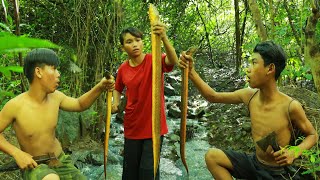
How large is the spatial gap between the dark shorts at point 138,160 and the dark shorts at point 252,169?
2.31 ft

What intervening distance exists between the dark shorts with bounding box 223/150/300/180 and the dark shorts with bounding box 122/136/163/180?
0.70 metres

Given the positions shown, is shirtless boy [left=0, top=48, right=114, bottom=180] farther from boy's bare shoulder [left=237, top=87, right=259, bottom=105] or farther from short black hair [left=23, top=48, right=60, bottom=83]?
boy's bare shoulder [left=237, top=87, right=259, bottom=105]

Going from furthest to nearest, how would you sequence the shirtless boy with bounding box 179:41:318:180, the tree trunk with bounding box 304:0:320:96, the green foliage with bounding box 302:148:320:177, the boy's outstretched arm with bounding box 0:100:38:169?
the tree trunk with bounding box 304:0:320:96, the shirtless boy with bounding box 179:41:318:180, the boy's outstretched arm with bounding box 0:100:38:169, the green foliage with bounding box 302:148:320:177

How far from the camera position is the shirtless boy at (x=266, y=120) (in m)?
3.09

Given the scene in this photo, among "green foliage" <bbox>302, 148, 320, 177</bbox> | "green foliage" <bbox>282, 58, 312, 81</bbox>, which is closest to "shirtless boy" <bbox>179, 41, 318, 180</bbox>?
"green foliage" <bbox>302, 148, 320, 177</bbox>

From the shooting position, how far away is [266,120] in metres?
3.22

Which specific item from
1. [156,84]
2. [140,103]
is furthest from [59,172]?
[156,84]

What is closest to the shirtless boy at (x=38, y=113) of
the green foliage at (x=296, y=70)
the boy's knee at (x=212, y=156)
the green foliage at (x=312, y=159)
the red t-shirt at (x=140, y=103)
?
the red t-shirt at (x=140, y=103)

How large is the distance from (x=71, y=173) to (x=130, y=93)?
975mm

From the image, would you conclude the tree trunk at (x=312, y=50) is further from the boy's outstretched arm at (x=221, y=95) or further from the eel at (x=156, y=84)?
the eel at (x=156, y=84)

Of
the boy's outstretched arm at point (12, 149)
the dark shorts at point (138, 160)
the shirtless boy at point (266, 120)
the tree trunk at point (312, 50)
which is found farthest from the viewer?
the tree trunk at point (312, 50)

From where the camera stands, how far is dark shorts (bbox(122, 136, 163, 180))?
3473 millimetres

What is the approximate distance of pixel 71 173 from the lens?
3.05 meters

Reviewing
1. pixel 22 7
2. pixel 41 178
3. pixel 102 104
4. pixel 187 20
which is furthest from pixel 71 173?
pixel 187 20
